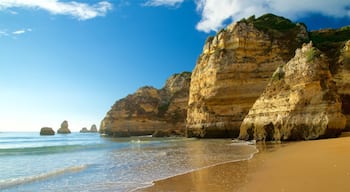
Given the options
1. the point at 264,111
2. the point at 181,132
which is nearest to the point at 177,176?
the point at 264,111

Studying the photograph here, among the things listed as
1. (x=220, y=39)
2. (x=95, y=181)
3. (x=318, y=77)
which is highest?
(x=220, y=39)

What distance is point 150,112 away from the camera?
7125 centimetres

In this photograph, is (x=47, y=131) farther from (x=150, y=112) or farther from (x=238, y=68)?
(x=238, y=68)

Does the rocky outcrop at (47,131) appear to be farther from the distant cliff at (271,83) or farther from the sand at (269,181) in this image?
the sand at (269,181)

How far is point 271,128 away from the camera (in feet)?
79.8

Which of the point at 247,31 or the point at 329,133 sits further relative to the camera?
the point at 247,31

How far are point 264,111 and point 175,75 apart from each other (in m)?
54.1

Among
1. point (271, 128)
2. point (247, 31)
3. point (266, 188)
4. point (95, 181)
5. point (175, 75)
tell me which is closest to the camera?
point (266, 188)

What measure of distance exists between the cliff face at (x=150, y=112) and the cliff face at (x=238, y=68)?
27.9m

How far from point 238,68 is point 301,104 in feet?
49.1

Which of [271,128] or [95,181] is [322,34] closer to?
[271,128]

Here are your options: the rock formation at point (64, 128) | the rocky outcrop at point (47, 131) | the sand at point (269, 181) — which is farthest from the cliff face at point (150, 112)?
the rock formation at point (64, 128)

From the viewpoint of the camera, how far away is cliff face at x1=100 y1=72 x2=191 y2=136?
69.1 metres

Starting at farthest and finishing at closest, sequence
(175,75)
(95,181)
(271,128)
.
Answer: (175,75) → (271,128) → (95,181)
